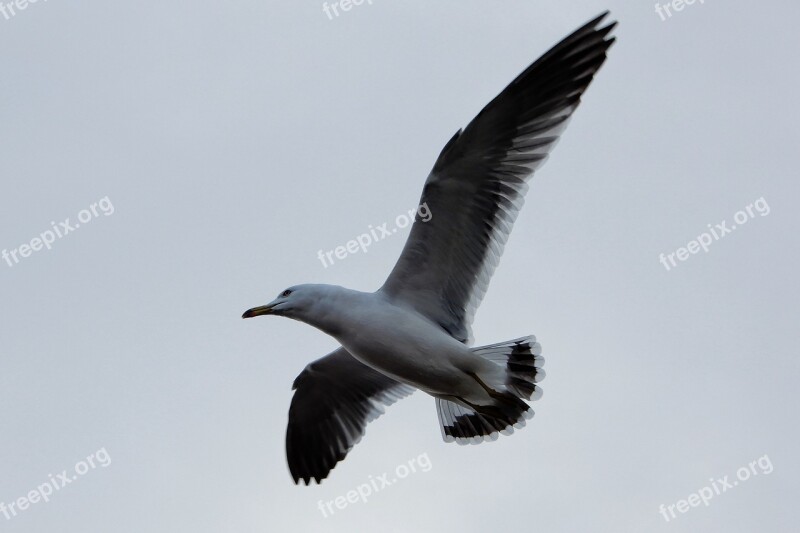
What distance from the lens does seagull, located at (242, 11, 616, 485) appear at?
790 centimetres

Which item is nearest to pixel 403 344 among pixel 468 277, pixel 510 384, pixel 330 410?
pixel 468 277

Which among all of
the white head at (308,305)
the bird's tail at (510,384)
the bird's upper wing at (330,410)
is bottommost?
the bird's tail at (510,384)

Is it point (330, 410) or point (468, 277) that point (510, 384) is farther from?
point (330, 410)

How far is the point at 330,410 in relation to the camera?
10.3m

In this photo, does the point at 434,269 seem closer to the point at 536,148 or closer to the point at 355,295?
the point at 355,295

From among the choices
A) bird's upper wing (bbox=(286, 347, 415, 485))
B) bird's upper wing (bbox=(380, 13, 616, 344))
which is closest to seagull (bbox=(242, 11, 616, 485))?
bird's upper wing (bbox=(380, 13, 616, 344))

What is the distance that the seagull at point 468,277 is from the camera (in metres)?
7.90

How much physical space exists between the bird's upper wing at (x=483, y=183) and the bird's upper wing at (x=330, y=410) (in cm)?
164

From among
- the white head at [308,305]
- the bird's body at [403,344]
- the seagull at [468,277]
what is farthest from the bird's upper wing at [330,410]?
the bird's body at [403,344]

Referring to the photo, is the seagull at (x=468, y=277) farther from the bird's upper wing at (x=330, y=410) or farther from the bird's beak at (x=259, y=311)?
the bird's upper wing at (x=330, y=410)

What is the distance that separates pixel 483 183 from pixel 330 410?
9.65 ft

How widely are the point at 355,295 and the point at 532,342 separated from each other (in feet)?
4.03

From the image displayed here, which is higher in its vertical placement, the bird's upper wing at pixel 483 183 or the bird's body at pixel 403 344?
the bird's upper wing at pixel 483 183

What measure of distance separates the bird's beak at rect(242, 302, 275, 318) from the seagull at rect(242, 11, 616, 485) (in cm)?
1
